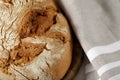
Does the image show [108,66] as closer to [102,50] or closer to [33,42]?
[102,50]

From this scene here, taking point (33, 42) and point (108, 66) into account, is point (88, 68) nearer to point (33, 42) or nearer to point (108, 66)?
point (108, 66)

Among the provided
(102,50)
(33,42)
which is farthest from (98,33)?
(33,42)

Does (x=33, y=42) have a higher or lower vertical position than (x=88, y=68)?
higher

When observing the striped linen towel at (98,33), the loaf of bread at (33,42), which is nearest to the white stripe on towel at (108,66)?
the striped linen towel at (98,33)

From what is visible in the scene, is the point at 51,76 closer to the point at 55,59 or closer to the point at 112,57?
the point at 55,59

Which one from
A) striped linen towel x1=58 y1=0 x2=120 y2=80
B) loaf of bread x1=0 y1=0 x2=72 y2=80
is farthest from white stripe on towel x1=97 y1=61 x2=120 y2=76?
loaf of bread x1=0 y1=0 x2=72 y2=80

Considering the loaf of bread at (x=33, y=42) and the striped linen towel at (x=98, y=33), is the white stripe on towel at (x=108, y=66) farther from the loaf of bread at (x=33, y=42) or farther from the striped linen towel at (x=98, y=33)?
the loaf of bread at (x=33, y=42)
